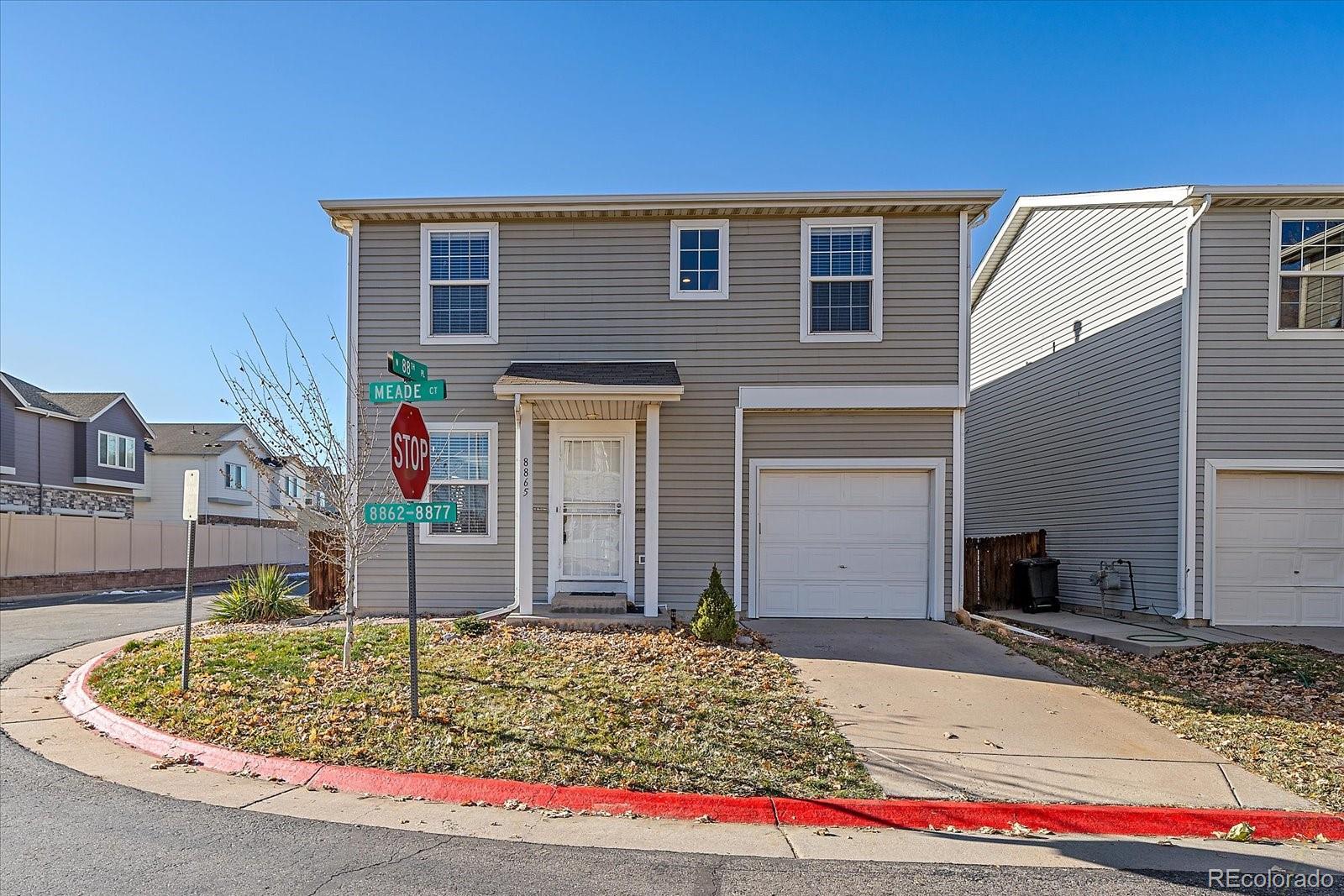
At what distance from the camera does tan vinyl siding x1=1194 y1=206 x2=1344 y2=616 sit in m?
10.9

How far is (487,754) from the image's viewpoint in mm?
5555

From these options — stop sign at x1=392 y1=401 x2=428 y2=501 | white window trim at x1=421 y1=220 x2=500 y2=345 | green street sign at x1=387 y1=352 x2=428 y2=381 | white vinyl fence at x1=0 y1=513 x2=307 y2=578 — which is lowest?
white vinyl fence at x1=0 y1=513 x2=307 y2=578

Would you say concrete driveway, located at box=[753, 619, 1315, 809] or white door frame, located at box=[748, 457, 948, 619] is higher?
white door frame, located at box=[748, 457, 948, 619]

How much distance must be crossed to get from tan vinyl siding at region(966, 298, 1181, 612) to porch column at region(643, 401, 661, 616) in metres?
7.72

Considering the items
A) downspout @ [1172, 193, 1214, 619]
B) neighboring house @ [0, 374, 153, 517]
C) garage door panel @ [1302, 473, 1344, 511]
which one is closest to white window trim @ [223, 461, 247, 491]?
neighboring house @ [0, 374, 153, 517]

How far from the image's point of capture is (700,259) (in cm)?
1116

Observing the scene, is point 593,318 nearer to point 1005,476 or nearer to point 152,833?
point 152,833

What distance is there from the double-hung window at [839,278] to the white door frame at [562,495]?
310cm

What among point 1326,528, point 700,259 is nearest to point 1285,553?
point 1326,528

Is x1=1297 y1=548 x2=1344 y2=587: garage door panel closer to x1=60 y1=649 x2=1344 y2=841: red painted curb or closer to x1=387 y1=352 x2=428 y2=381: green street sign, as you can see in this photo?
x1=60 y1=649 x2=1344 y2=841: red painted curb

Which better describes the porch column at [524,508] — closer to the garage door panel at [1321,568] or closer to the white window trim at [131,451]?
the garage door panel at [1321,568]

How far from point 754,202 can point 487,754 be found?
831 centimetres

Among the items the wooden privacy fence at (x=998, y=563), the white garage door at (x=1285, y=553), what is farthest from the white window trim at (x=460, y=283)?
the white garage door at (x=1285, y=553)

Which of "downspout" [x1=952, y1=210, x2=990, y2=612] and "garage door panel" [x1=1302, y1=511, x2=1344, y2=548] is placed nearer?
"downspout" [x1=952, y1=210, x2=990, y2=612]
